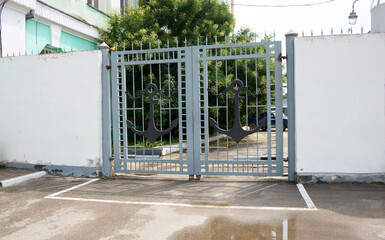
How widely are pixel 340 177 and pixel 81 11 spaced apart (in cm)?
1073

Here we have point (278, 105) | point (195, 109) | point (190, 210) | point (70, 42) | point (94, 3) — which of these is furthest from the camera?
point (94, 3)

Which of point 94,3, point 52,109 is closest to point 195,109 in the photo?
point 52,109

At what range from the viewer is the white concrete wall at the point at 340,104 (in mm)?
5883

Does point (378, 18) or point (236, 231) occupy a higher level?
point (378, 18)

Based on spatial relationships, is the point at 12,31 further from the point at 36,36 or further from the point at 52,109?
the point at 52,109

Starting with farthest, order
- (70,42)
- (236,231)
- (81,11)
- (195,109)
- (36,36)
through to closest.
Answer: (81,11) < (70,42) < (36,36) < (195,109) < (236,231)

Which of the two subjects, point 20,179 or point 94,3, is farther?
point 94,3

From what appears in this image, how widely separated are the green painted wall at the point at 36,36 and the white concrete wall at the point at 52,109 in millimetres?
2595

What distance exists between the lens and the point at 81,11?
12711 mm

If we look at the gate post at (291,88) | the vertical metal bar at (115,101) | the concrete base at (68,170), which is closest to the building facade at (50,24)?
the vertical metal bar at (115,101)

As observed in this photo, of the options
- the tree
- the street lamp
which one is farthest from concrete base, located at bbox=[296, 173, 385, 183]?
the street lamp

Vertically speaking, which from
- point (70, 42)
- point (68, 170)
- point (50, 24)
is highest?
point (50, 24)

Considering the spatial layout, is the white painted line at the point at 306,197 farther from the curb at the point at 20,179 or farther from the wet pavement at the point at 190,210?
the curb at the point at 20,179

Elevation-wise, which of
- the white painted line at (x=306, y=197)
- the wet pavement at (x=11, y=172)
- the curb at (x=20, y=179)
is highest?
the wet pavement at (x=11, y=172)
